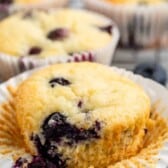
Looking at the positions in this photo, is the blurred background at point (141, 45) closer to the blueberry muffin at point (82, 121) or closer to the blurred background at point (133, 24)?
the blurred background at point (133, 24)

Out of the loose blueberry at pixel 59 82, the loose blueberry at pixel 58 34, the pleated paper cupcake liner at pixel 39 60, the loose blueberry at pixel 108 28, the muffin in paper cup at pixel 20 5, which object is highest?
the muffin in paper cup at pixel 20 5

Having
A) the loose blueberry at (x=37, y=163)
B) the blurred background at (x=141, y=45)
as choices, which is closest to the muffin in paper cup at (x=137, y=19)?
the blurred background at (x=141, y=45)

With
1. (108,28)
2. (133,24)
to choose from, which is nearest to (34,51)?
(108,28)

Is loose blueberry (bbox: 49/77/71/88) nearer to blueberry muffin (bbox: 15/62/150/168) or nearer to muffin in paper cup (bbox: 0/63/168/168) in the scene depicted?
blueberry muffin (bbox: 15/62/150/168)

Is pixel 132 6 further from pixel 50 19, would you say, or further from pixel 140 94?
pixel 140 94

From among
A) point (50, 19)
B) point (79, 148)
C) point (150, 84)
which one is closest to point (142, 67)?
point (150, 84)

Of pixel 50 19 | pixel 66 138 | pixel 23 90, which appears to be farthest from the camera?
pixel 50 19

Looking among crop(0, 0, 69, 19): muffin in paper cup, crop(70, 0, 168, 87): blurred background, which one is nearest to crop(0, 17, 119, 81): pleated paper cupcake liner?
crop(70, 0, 168, 87): blurred background
